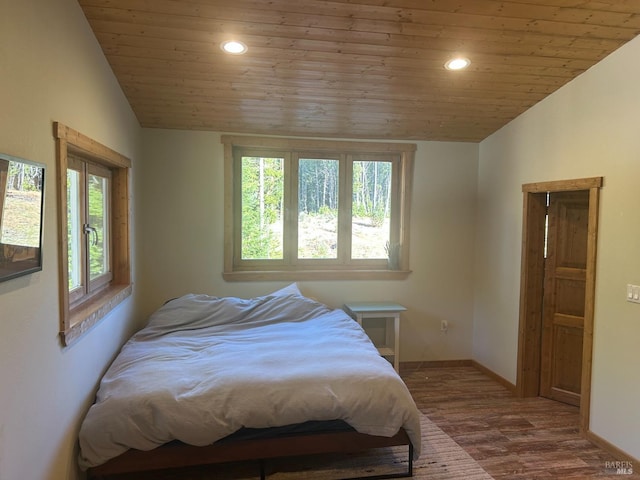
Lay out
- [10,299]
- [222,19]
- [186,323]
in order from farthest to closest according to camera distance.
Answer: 1. [186,323]
2. [222,19]
3. [10,299]

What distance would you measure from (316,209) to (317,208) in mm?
16

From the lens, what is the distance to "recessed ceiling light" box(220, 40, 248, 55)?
256 cm

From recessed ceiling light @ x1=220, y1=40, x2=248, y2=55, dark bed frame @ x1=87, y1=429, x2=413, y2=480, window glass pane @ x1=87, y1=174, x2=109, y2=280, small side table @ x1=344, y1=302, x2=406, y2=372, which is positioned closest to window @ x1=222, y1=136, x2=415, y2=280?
small side table @ x1=344, y1=302, x2=406, y2=372

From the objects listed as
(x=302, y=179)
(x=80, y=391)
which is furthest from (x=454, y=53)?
(x=80, y=391)

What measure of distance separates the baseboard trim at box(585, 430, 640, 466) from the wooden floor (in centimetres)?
3

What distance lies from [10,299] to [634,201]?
338cm

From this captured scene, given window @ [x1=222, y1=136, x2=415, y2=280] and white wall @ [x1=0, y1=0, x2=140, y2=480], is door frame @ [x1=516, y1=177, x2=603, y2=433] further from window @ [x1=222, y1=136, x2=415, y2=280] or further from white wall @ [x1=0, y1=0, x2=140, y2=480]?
white wall @ [x1=0, y1=0, x2=140, y2=480]

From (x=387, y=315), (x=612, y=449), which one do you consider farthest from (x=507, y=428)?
(x=387, y=315)

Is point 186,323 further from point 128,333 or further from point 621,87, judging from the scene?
point 621,87

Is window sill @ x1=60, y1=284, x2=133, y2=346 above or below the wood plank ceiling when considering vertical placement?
below

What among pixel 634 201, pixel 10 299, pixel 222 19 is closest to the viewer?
pixel 10 299

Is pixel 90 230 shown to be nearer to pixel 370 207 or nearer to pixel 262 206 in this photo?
pixel 262 206

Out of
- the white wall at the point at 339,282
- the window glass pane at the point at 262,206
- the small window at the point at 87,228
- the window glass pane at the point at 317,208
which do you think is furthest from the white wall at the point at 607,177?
the small window at the point at 87,228

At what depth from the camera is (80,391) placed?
6.99 ft
